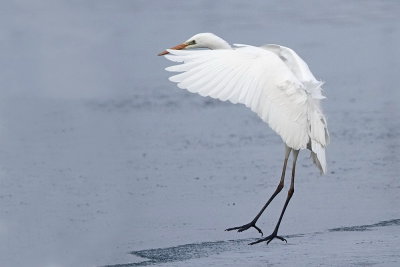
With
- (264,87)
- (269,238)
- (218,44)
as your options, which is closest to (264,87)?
(264,87)

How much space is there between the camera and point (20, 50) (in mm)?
16438

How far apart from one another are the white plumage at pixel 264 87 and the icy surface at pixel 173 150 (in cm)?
83

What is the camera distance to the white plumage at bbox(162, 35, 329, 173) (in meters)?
7.66

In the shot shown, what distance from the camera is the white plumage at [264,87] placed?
7.66m

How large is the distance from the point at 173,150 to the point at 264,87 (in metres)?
3.57

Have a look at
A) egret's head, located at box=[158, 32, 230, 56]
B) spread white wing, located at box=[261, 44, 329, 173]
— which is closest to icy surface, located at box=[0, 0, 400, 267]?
spread white wing, located at box=[261, 44, 329, 173]

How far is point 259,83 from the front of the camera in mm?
7801

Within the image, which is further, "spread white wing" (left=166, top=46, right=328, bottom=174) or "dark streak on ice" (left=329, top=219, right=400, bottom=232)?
"dark streak on ice" (left=329, top=219, right=400, bottom=232)

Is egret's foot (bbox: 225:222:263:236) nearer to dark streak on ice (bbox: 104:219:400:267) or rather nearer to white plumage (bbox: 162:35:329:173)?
dark streak on ice (bbox: 104:219:400:267)

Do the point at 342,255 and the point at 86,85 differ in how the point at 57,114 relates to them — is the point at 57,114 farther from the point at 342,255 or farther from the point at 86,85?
the point at 342,255

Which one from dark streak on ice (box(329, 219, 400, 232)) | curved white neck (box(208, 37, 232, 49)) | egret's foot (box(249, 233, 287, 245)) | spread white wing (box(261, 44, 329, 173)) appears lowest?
egret's foot (box(249, 233, 287, 245))

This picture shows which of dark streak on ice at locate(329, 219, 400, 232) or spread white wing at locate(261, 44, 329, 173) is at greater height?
spread white wing at locate(261, 44, 329, 173)

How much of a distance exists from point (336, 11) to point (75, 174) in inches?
398

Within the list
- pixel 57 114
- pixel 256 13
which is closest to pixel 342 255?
pixel 57 114
